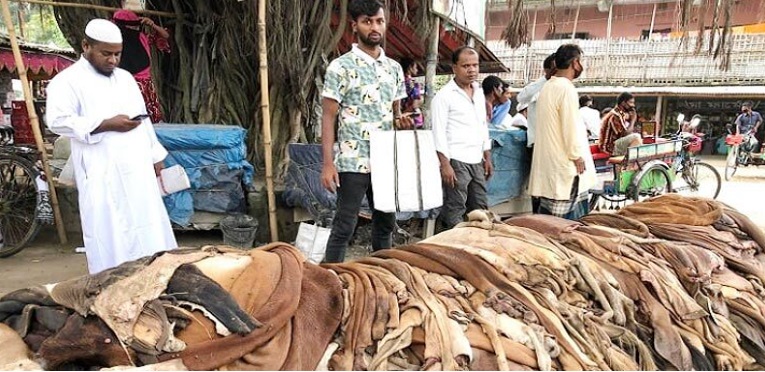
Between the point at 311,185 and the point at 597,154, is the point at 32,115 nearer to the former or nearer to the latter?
the point at 311,185

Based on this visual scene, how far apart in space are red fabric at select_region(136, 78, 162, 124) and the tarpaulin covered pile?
6.27ft

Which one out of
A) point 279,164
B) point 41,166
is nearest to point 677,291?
point 279,164

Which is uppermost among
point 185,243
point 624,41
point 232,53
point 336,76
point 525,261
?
point 624,41

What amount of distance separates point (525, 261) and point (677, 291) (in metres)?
0.62

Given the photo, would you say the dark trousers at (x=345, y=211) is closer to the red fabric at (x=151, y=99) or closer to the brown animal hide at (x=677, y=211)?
the brown animal hide at (x=677, y=211)

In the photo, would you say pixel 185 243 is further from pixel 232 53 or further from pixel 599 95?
pixel 599 95

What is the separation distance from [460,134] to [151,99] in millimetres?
4289

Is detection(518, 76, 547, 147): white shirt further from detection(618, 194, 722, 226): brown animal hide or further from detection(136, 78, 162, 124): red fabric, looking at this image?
detection(136, 78, 162, 124): red fabric

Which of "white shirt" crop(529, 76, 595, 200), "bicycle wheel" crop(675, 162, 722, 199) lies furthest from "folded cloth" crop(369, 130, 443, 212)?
"bicycle wheel" crop(675, 162, 722, 199)

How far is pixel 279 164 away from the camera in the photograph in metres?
→ 5.67

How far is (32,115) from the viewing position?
169 inches

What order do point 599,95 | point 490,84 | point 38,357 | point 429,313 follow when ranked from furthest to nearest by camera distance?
point 599,95, point 490,84, point 429,313, point 38,357

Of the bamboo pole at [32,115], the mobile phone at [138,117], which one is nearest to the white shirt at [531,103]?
the mobile phone at [138,117]

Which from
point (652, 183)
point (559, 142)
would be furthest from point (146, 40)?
point (652, 183)
